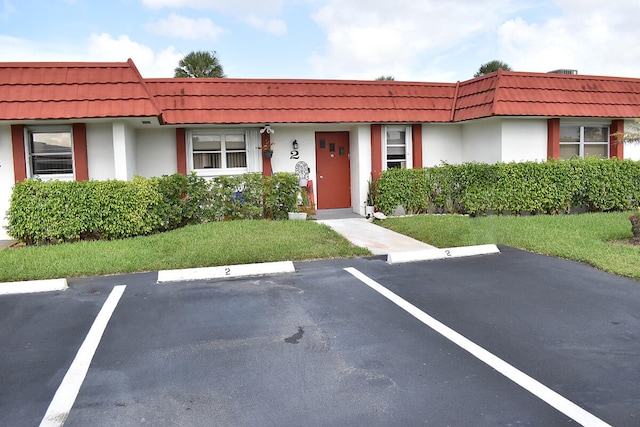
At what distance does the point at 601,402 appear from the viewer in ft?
10.6

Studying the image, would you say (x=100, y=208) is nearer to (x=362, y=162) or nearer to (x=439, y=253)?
(x=439, y=253)

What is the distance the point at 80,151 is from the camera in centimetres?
1147

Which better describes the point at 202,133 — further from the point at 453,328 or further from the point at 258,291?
the point at 453,328

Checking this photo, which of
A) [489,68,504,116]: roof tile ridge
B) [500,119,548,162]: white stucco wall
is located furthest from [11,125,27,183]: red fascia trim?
[500,119,548,162]: white stucco wall

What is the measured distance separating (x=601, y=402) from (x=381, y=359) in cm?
158

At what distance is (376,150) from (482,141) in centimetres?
316

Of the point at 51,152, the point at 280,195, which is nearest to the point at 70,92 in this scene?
the point at 51,152

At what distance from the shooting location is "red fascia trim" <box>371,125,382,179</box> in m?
13.7

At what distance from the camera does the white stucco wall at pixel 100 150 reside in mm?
11625

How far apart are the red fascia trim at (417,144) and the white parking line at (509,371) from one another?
8.99m

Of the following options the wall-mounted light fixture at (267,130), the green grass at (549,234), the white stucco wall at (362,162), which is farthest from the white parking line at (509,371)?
the wall-mounted light fixture at (267,130)

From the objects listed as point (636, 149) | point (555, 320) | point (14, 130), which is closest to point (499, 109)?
point (636, 149)

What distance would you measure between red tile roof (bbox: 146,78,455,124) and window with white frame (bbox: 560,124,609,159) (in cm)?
358

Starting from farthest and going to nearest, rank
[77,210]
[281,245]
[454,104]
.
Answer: [454,104] → [77,210] → [281,245]
